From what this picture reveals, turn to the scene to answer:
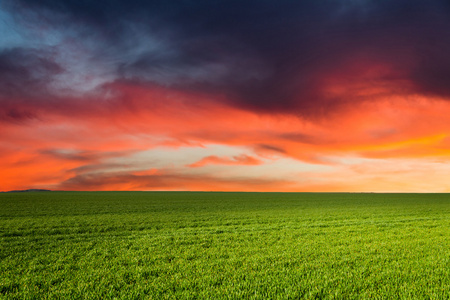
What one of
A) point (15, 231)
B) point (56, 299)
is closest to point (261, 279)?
point (56, 299)

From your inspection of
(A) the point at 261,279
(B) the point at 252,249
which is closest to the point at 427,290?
(A) the point at 261,279

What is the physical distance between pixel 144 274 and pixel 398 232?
51.7ft

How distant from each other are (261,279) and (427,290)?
445cm

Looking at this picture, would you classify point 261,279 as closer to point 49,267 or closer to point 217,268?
point 217,268

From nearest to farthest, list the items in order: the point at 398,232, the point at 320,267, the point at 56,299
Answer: the point at 56,299, the point at 320,267, the point at 398,232

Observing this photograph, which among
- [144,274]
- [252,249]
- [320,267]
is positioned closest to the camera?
[144,274]

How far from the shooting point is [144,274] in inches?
341

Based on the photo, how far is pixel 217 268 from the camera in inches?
360

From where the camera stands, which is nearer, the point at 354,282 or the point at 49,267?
the point at 354,282

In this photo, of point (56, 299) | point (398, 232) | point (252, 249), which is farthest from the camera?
point (398, 232)

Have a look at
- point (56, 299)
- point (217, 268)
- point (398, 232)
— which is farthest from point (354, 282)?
point (398, 232)

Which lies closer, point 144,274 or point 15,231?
point 144,274

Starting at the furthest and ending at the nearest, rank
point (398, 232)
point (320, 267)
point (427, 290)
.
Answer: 1. point (398, 232)
2. point (320, 267)
3. point (427, 290)

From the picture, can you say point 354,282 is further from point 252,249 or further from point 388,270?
point 252,249
